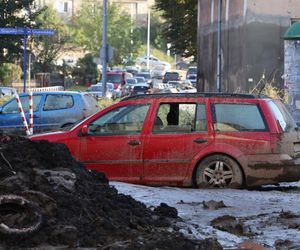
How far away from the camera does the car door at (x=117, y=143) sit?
1067 centimetres

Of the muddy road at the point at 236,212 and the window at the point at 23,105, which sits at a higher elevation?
the window at the point at 23,105

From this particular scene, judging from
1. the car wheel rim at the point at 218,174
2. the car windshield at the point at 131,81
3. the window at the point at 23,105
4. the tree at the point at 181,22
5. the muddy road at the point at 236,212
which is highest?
the tree at the point at 181,22

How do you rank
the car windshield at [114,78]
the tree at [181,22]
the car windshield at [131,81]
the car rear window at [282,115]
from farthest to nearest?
1. the car windshield at [131,81]
2. the car windshield at [114,78]
3. the tree at [181,22]
4. the car rear window at [282,115]

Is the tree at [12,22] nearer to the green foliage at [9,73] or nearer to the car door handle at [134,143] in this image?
the green foliage at [9,73]

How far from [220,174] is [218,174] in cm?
3

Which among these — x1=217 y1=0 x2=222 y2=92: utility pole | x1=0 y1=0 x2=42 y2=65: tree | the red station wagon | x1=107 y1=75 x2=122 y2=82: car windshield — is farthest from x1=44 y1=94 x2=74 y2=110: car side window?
x1=107 y1=75 x2=122 y2=82: car windshield

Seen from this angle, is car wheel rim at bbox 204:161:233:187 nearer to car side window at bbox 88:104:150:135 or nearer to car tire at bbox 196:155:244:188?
car tire at bbox 196:155:244:188

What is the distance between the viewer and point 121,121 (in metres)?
10.9

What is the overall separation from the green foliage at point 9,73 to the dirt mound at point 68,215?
157 feet

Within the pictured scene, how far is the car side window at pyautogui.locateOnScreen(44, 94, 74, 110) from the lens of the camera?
2005cm

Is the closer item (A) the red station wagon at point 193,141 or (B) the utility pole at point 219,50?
(A) the red station wagon at point 193,141

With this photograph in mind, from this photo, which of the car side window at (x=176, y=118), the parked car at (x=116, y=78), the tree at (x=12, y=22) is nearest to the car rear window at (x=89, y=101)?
the car side window at (x=176, y=118)

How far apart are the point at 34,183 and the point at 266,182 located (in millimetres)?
4846

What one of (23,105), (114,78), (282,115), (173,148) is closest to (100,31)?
(114,78)
